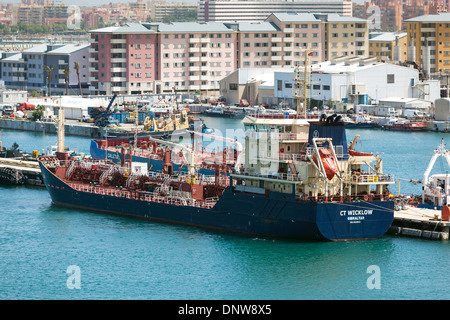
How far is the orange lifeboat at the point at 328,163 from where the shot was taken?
961 inches

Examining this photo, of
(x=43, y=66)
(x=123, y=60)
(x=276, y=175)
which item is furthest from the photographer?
(x=43, y=66)

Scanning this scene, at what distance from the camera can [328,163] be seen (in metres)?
24.4

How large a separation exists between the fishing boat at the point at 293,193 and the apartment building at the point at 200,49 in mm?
42238

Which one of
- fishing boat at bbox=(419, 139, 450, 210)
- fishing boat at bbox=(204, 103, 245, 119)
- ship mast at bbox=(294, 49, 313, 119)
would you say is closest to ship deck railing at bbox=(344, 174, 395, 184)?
ship mast at bbox=(294, 49, 313, 119)

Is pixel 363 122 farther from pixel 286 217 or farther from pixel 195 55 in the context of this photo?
pixel 286 217

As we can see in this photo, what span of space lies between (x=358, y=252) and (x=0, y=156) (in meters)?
20.0

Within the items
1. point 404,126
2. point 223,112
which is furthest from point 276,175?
point 223,112

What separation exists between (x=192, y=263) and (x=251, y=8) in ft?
411

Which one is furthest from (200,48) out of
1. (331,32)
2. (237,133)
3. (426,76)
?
(237,133)

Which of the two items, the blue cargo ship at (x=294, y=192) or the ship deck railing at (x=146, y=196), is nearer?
the blue cargo ship at (x=294, y=192)

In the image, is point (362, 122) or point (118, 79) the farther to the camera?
point (118, 79)

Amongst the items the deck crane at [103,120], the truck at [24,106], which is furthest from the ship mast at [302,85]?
the truck at [24,106]

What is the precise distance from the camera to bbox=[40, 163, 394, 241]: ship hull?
961 inches

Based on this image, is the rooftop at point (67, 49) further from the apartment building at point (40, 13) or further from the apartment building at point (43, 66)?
the apartment building at point (40, 13)
